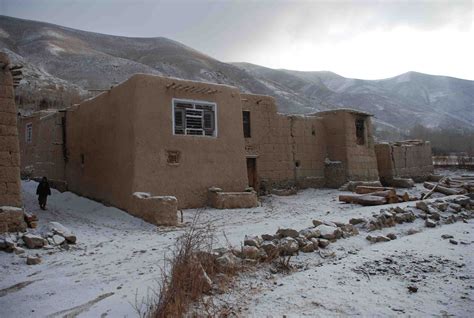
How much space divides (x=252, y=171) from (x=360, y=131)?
6587mm

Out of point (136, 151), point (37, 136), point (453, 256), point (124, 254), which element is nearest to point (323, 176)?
point (136, 151)

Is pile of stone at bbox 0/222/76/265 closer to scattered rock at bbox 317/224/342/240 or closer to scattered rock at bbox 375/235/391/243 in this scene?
scattered rock at bbox 317/224/342/240

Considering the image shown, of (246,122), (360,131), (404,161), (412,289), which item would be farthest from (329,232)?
(404,161)

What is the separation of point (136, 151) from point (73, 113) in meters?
6.05

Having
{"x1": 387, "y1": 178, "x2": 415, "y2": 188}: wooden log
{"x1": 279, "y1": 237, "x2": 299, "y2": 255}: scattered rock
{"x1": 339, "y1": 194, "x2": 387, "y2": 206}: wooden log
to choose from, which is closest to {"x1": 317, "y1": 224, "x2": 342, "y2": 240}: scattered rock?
{"x1": 279, "y1": 237, "x2": 299, "y2": 255}: scattered rock

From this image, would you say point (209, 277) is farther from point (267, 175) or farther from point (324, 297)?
point (267, 175)

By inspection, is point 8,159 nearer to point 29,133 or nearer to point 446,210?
point 446,210

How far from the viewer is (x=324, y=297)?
4859mm

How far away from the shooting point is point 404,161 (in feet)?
69.4

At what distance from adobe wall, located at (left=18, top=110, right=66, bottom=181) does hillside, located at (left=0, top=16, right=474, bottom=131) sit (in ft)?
21.2

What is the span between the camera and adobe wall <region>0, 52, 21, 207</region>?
831 centimetres

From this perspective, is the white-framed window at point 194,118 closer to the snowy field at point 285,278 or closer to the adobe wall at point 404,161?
the snowy field at point 285,278

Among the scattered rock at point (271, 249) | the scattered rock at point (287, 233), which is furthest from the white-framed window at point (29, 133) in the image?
the scattered rock at point (271, 249)

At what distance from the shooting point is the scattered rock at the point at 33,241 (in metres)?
7.39
